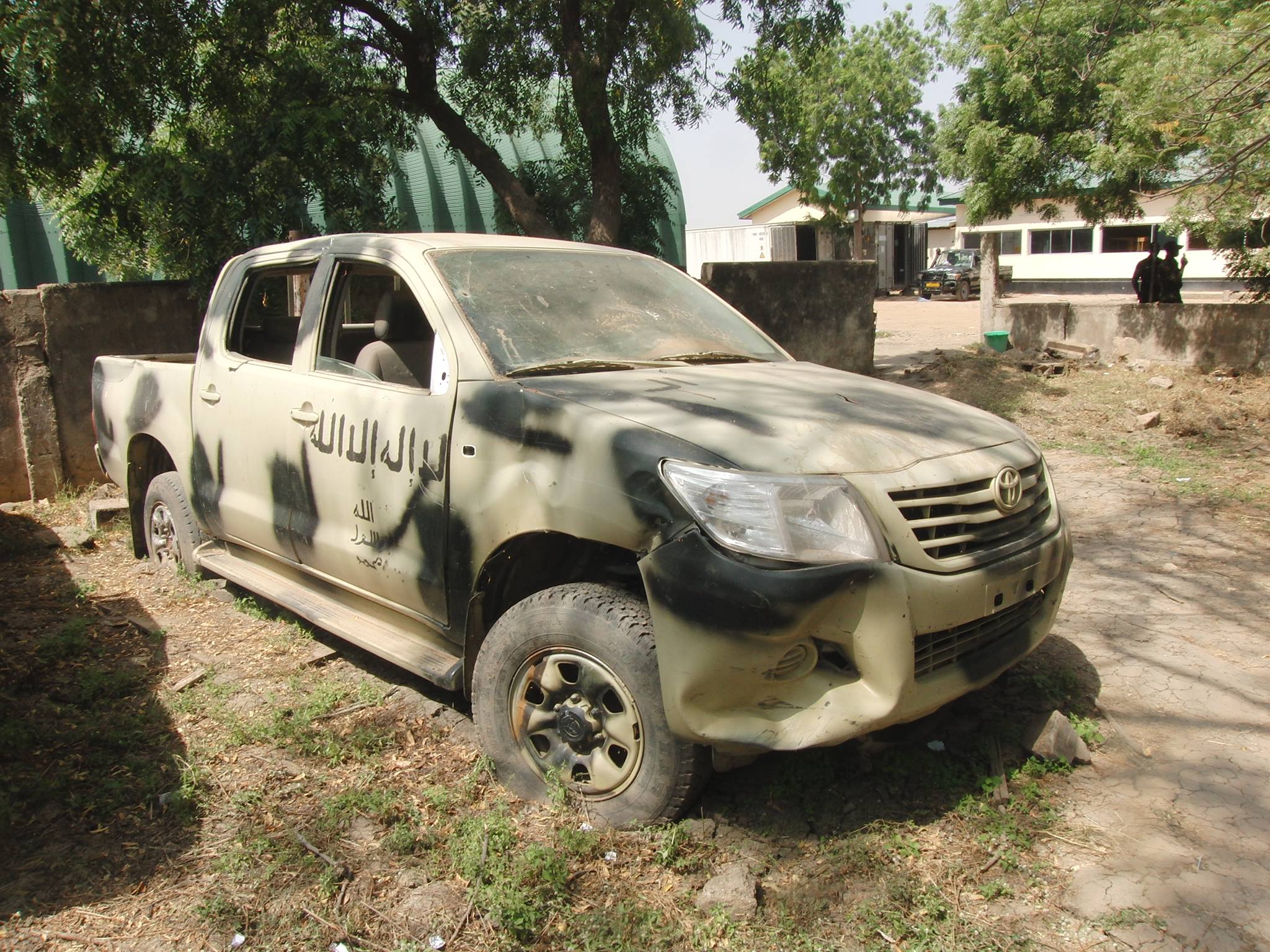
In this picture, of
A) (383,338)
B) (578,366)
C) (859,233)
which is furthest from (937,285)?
(578,366)

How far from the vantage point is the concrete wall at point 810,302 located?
10.1 m

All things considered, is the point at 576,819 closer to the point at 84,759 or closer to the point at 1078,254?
the point at 84,759

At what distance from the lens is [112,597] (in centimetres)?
547

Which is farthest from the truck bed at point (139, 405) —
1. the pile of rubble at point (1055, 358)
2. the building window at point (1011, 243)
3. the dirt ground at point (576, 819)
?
the building window at point (1011, 243)

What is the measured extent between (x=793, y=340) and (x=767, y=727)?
8186 mm

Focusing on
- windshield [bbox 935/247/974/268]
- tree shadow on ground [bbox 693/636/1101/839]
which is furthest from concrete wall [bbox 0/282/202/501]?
windshield [bbox 935/247/974/268]

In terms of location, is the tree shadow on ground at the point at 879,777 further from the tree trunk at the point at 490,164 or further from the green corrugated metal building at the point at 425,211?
the green corrugated metal building at the point at 425,211

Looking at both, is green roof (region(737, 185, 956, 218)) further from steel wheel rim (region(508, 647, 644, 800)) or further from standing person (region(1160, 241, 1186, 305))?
steel wheel rim (region(508, 647, 644, 800))

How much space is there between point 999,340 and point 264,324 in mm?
12392

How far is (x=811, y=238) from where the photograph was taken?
134ft

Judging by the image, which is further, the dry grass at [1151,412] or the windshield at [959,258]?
the windshield at [959,258]

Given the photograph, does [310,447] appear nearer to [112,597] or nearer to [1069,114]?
[112,597]

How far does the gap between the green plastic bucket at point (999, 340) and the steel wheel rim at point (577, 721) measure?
13241 mm

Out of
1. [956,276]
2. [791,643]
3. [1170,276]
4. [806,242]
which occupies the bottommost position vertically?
[791,643]
